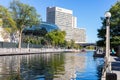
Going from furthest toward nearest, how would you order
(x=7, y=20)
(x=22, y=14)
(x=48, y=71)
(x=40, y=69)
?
(x=22, y=14)
(x=7, y=20)
(x=40, y=69)
(x=48, y=71)

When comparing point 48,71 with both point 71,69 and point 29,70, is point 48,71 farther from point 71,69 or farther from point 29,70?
point 71,69

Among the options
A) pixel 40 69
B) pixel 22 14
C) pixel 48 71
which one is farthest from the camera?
pixel 22 14

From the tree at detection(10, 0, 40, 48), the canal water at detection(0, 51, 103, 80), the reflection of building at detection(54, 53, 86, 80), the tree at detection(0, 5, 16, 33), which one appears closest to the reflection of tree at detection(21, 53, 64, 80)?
the canal water at detection(0, 51, 103, 80)

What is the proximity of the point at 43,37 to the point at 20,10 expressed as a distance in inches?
3100

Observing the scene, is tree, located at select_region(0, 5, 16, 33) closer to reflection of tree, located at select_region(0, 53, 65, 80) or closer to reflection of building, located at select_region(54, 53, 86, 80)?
reflection of building, located at select_region(54, 53, 86, 80)

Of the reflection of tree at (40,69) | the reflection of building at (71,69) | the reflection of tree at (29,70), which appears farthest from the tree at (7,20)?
the reflection of tree at (29,70)

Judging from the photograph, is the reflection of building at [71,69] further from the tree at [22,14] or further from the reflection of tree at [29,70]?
the tree at [22,14]

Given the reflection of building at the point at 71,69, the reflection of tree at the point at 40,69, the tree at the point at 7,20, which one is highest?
the tree at the point at 7,20

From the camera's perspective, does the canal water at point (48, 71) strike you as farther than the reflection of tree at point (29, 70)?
Yes

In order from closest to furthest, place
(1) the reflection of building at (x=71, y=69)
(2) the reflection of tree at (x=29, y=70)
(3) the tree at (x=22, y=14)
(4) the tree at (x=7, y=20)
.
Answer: (2) the reflection of tree at (x=29, y=70)
(1) the reflection of building at (x=71, y=69)
(4) the tree at (x=7, y=20)
(3) the tree at (x=22, y=14)

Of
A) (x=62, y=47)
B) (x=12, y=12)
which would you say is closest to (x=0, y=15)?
(x=12, y=12)

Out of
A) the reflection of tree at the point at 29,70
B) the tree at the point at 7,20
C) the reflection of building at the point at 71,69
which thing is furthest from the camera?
the tree at the point at 7,20

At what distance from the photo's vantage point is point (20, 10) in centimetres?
9850

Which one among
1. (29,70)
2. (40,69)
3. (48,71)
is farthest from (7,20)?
(48,71)
